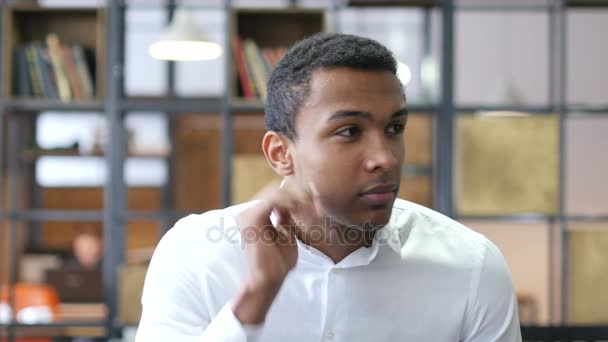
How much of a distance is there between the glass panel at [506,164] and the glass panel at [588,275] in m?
0.22

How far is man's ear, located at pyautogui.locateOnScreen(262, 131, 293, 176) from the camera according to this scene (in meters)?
1.42

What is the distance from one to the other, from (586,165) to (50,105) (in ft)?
9.06

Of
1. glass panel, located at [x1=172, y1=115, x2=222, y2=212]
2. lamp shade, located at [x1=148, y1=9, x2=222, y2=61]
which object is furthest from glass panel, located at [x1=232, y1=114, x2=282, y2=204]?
lamp shade, located at [x1=148, y1=9, x2=222, y2=61]

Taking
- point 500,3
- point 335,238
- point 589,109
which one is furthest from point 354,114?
point 500,3

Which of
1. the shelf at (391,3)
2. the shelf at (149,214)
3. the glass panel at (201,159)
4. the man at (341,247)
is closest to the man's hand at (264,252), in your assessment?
the man at (341,247)

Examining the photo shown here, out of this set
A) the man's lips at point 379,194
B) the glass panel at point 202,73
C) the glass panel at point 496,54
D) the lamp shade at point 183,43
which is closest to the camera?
the man's lips at point 379,194

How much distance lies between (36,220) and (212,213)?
313cm

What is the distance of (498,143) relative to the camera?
3.97 m

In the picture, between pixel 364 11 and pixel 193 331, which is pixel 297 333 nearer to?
pixel 193 331

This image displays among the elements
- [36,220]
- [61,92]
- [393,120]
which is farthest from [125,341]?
[393,120]

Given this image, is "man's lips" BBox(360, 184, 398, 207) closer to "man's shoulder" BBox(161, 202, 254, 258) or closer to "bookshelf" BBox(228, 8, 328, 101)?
"man's shoulder" BBox(161, 202, 254, 258)

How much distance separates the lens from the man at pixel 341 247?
128 cm

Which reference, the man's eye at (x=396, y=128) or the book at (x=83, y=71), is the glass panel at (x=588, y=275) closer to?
the book at (x=83, y=71)

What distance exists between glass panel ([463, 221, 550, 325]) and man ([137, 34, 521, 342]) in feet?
8.81
